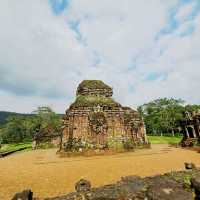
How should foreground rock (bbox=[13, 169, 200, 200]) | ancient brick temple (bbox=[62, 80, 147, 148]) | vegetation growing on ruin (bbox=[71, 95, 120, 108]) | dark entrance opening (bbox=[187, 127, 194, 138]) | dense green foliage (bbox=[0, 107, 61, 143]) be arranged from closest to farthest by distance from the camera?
foreground rock (bbox=[13, 169, 200, 200]) < ancient brick temple (bbox=[62, 80, 147, 148]) < vegetation growing on ruin (bbox=[71, 95, 120, 108]) < dark entrance opening (bbox=[187, 127, 194, 138]) < dense green foliage (bbox=[0, 107, 61, 143])

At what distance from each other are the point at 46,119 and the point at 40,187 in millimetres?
65161

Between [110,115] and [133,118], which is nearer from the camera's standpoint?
[110,115]

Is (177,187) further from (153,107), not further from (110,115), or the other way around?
(153,107)

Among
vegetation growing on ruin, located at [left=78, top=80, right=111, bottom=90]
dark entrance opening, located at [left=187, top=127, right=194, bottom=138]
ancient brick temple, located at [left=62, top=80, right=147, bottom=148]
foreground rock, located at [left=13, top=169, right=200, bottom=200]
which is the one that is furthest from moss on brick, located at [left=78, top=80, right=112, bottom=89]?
foreground rock, located at [left=13, top=169, right=200, bottom=200]

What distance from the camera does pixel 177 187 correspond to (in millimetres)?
4145

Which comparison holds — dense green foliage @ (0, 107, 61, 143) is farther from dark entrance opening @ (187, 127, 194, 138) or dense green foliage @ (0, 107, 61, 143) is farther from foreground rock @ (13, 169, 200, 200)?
foreground rock @ (13, 169, 200, 200)

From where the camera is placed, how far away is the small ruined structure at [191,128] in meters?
24.2

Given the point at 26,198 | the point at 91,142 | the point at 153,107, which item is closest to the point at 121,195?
the point at 26,198

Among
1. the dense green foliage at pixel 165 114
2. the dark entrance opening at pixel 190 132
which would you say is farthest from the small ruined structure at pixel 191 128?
the dense green foliage at pixel 165 114

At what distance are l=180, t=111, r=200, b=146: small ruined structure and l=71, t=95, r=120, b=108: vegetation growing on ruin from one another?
36.8 feet

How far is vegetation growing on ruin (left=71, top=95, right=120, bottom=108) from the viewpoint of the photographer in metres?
22.2

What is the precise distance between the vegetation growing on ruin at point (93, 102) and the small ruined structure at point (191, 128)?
11.2 meters

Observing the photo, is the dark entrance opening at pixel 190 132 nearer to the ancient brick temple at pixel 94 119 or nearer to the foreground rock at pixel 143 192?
the ancient brick temple at pixel 94 119

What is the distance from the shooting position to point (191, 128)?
26.4 metres
